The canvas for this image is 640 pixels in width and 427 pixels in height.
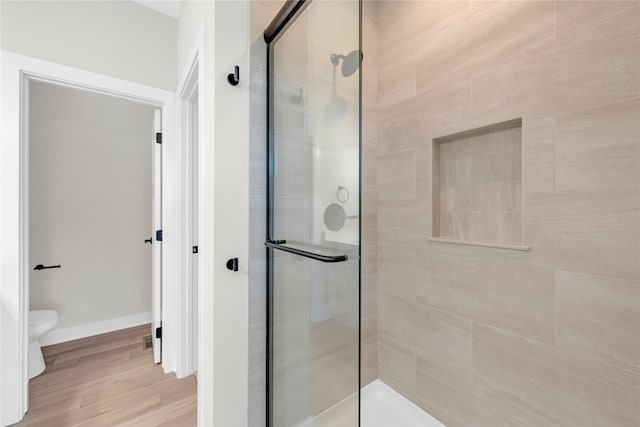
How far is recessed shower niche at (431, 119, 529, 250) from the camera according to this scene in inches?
50.7

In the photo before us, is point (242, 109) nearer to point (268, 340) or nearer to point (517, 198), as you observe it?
point (268, 340)

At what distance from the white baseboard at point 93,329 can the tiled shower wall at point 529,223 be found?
2.56 metres

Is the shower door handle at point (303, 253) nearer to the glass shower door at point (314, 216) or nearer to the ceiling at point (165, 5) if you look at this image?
the glass shower door at point (314, 216)

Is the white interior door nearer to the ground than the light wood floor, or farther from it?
farther from it

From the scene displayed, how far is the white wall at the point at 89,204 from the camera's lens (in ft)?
8.14

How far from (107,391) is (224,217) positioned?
161cm

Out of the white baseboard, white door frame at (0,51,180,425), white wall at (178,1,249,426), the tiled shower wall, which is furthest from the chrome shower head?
the white baseboard

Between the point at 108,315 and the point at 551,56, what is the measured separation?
12.1ft

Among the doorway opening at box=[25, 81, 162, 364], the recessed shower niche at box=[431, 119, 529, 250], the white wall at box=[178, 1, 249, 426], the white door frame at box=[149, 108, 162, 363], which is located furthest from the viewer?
the doorway opening at box=[25, 81, 162, 364]

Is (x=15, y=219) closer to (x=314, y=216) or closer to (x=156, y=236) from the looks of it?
(x=156, y=236)

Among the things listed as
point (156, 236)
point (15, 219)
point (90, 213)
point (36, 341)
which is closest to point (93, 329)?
point (36, 341)

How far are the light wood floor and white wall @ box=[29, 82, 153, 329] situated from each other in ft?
1.59

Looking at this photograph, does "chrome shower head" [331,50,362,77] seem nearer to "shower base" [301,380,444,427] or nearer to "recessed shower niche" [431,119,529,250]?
"recessed shower niche" [431,119,529,250]

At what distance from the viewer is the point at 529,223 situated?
1.18m
